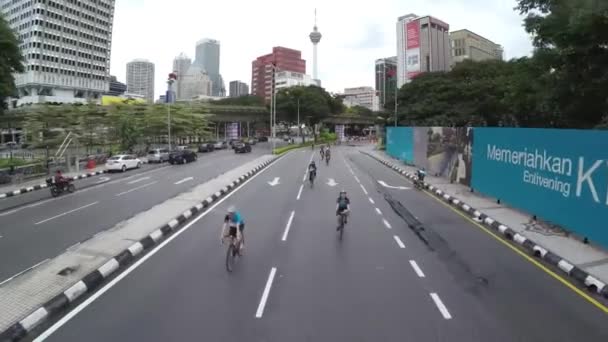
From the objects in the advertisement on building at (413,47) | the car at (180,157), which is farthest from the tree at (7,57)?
the advertisement on building at (413,47)

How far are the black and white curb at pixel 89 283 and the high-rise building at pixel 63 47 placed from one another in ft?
350

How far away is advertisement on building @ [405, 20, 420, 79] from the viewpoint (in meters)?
110

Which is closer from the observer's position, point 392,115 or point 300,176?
point 300,176

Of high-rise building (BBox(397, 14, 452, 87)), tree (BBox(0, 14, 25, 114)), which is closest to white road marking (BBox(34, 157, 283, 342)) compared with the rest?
tree (BBox(0, 14, 25, 114))

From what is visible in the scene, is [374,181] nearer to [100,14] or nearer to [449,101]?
[449,101]

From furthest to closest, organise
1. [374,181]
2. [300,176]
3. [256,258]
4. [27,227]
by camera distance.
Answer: [300,176] → [374,181] → [27,227] → [256,258]

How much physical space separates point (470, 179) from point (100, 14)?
138m

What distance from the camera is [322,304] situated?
7766 millimetres

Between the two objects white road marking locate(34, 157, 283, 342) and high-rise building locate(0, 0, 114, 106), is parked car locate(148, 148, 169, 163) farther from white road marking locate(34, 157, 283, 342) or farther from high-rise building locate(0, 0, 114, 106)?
high-rise building locate(0, 0, 114, 106)

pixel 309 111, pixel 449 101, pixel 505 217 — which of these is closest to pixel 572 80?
pixel 505 217

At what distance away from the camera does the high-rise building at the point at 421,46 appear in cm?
→ 11044

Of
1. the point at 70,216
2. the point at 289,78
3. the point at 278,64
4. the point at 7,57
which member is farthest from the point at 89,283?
the point at 278,64

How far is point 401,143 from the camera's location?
138 feet

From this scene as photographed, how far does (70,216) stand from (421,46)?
11139 centimetres
